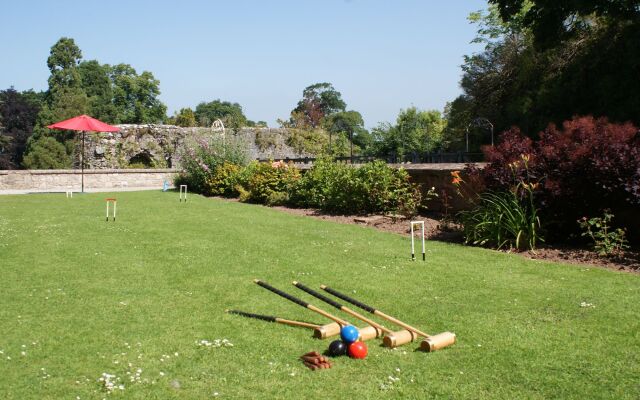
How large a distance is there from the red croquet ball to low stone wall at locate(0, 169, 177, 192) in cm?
1979

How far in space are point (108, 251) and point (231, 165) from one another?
10348 mm

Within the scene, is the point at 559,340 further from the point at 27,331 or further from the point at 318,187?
the point at 318,187

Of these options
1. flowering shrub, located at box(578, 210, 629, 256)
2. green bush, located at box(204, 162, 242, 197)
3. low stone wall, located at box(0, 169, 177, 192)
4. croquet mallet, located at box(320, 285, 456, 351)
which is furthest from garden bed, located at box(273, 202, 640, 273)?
low stone wall, located at box(0, 169, 177, 192)

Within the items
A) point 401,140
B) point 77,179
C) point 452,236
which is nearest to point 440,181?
point 452,236

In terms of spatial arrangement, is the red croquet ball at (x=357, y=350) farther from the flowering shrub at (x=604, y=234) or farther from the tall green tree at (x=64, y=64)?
the tall green tree at (x=64, y=64)

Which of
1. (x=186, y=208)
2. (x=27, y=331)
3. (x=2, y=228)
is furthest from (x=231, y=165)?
(x=27, y=331)

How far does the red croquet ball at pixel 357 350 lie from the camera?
3934 mm

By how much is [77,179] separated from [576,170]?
19159 mm

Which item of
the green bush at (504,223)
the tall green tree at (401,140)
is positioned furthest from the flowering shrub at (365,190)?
the tall green tree at (401,140)

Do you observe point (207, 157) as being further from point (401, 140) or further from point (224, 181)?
point (401, 140)

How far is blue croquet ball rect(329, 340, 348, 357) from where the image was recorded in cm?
398

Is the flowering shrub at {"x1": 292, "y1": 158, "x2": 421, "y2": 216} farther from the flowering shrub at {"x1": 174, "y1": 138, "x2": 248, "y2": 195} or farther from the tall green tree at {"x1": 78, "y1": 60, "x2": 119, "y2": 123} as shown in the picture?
the tall green tree at {"x1": 78, "y1": 60, "x2": 119, "y2": 123}

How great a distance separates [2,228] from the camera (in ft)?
34.0

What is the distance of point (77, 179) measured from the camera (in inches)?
871
